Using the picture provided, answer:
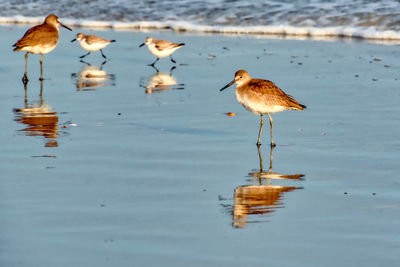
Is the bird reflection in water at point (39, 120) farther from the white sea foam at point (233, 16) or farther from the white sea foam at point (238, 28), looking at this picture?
the white sea foam at point (233, 16)

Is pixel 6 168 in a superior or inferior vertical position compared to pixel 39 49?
inferior

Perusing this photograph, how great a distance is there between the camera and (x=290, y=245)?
5.84 m

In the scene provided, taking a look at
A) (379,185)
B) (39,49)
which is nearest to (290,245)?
(379,185)

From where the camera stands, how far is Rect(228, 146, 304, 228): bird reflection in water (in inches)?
257

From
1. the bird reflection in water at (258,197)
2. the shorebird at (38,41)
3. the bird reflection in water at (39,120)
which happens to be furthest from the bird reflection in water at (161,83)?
the bird reflection in water at (258,197)

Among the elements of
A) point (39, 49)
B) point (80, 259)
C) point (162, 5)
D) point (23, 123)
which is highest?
point (162, 5)

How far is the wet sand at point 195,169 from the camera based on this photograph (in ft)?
19.0

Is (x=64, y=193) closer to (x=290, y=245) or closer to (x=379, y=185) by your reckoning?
(x=290, y=245)

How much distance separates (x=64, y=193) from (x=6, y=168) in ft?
3.92

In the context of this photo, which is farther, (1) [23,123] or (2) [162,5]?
(2) [162,5]

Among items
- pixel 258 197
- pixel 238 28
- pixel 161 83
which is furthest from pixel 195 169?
pixel 238 28

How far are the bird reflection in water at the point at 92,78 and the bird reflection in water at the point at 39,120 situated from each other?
1239 millimetres

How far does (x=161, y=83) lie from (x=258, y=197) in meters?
6.74

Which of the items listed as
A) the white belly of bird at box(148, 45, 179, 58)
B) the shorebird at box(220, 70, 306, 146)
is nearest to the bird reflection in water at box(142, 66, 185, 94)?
the white belly of bird at box(148, 45, 179, 58)
